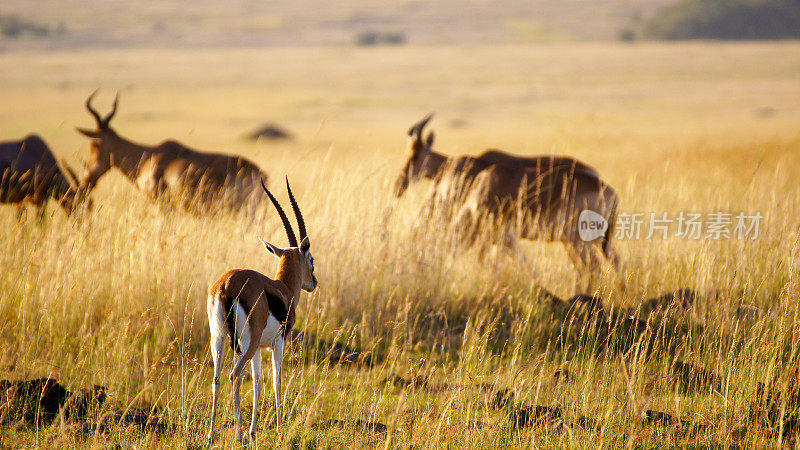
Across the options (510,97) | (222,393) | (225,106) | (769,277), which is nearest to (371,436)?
(222,393)

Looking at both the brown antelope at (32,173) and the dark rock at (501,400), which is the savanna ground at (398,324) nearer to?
the dark rock at (501,400)

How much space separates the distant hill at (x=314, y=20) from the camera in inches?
4754

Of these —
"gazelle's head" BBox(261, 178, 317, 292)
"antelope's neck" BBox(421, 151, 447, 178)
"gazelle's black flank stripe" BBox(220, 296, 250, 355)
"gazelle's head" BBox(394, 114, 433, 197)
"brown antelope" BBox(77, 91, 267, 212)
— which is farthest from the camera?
"brown antelope" BBox(77, 91, 267, 212)

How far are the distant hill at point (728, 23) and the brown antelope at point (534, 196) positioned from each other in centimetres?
11345

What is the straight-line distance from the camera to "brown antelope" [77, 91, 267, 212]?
33.0 ft

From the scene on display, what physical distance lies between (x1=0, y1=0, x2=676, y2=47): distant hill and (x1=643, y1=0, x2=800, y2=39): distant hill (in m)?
11.6

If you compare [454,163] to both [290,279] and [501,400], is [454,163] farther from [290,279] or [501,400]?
[290,279]

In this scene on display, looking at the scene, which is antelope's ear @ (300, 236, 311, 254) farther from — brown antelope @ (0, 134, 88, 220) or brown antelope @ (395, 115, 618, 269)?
brown antelope @ (0, 134, 88, 220)

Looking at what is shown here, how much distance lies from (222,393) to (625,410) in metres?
2.69

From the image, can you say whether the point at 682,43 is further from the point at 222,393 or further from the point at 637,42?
the point at 222,393

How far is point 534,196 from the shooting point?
896 cm

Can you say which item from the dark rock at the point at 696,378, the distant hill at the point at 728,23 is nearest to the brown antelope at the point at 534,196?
the dark rock at the point at 696,378

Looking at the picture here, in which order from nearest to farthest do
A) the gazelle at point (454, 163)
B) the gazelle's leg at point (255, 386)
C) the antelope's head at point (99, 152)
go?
1. the gazelle's leg at point (255, 386)
2. the gazelle at point (454, 163)
3. the antelope's head at point (99, 152)

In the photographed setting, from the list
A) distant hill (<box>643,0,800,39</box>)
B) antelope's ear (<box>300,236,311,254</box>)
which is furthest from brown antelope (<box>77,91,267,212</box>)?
distant hill (<box>643,0,800,39</box>)
